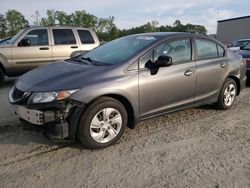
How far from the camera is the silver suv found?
28.1ft

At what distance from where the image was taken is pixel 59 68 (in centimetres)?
441

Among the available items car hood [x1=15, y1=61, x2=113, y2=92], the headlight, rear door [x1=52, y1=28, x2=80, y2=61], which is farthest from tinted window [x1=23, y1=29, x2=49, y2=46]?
the headlight

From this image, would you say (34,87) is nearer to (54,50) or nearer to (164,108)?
(164,108)

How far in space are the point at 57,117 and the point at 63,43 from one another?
5992 millimetres

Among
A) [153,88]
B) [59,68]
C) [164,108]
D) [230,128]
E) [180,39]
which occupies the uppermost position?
[180,39]

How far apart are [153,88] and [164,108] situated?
0.45 metres

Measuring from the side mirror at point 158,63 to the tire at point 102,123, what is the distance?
73 cm

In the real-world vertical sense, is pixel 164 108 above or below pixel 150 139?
above

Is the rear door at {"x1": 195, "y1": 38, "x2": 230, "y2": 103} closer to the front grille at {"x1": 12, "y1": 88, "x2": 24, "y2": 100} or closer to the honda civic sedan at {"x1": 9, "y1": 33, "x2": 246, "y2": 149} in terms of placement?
the honda civic sedan at {"x1": 9, "y1": 33, "x2": 246, "y2": 149}

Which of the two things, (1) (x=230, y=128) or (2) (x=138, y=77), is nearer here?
(2) (x=138, y=77)

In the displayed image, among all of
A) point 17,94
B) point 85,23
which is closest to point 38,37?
point 17,94

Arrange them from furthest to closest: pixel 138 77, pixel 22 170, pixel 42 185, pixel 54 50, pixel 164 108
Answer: pixel 54 50, pixel 164 108, pixel 138 77, pixel 22 170, pixel 42 185

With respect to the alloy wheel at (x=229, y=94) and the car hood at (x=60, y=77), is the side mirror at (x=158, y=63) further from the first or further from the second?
the alloy wheel at (x=229, y=94)

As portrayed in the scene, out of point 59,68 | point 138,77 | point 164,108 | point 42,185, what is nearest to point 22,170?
point 42,185
